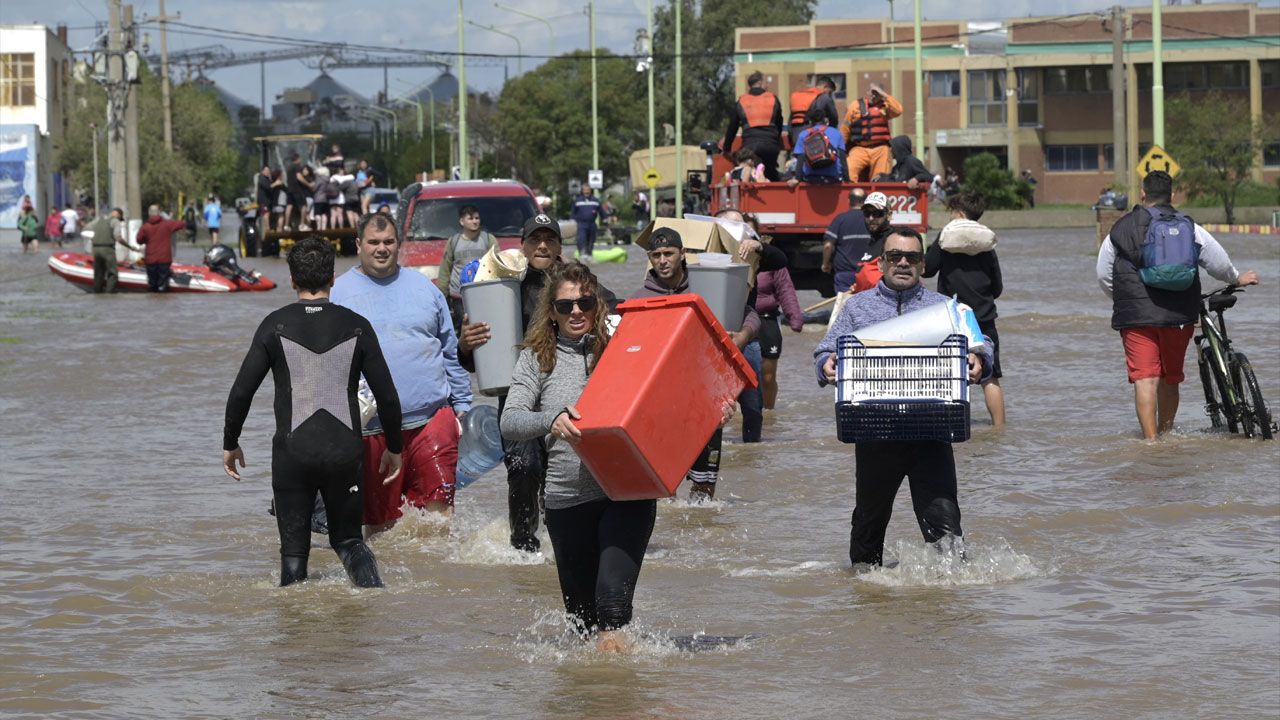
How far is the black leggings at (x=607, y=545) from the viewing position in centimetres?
650

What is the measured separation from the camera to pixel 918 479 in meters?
8.00

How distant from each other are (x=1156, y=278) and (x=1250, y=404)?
1.44 meters

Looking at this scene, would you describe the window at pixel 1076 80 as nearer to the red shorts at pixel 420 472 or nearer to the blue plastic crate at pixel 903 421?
the red shorts at pixel 420 472

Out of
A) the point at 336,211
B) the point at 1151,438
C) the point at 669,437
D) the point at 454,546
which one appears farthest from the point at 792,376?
the point at 336,211

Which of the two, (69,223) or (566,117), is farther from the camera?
(566,117)

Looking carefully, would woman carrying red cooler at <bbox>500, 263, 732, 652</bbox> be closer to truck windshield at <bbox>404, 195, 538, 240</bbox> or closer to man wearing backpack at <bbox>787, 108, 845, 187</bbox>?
truck windshield at <bbox>404, 195, 538, 240</bbox>

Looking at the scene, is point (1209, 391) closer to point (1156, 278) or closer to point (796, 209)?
point (1156, 278)

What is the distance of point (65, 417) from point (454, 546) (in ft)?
23.3

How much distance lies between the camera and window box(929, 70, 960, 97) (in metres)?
85.2

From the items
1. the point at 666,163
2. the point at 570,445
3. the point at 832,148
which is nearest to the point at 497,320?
the point at 570,445

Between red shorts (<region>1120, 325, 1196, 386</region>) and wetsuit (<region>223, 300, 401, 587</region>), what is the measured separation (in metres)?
6.06

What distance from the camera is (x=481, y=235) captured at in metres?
11.9

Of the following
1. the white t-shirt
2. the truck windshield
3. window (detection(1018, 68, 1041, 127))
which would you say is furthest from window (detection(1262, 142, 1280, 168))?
the truck windshield

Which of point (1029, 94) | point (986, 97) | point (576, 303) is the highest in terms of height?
point (986, 97)
